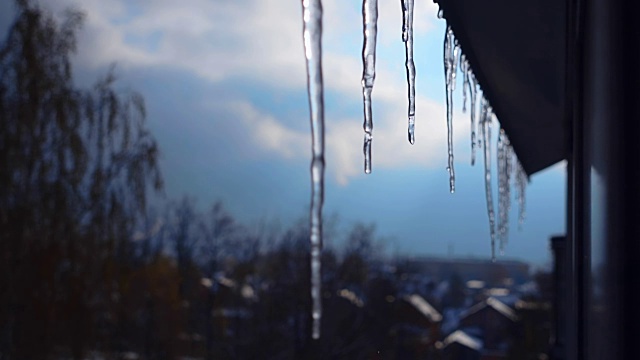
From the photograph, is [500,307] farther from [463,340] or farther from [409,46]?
[409,46]

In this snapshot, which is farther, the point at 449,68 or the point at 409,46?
the point at 449,68

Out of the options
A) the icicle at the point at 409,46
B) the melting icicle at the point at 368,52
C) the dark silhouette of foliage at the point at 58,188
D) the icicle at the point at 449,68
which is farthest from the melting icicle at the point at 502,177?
the dark silhouette of foliage at the point at 58,188

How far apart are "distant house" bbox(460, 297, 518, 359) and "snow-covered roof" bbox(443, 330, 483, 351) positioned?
2.7 inches

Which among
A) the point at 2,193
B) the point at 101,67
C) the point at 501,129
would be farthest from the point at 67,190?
the point at 501,129

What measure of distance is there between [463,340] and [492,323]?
42 cm

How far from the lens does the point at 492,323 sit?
726cm

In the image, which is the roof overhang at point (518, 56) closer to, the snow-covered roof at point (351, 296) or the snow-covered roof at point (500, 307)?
the snow-covered roof at point (351, 296)

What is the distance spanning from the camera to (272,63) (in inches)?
301

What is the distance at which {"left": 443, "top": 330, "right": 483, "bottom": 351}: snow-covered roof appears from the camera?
7.36m

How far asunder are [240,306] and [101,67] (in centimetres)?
234

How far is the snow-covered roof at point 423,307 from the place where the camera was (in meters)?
7.15

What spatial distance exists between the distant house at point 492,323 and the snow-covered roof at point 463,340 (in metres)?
0.07

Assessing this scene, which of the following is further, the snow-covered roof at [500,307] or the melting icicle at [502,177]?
the snow-covered roof at [500,307]

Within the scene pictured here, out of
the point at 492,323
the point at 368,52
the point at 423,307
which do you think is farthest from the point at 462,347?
the point at 368,52
